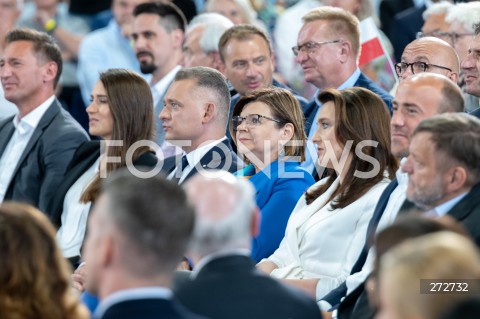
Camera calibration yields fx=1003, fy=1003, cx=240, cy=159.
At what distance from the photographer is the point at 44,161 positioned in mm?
5891

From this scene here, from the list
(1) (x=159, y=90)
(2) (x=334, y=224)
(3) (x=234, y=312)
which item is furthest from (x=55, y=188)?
(3) (x=234, y=312)

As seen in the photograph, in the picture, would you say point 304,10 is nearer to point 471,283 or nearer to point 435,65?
point 435,65

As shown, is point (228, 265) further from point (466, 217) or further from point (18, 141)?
point (18, 141)

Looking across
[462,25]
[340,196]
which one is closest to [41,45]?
[462,25]

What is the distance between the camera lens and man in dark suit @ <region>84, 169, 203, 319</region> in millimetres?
2541

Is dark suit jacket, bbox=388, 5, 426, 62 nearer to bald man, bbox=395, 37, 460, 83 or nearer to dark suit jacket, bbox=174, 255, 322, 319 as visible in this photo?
bald man, bbox=395, 37, 460, 83

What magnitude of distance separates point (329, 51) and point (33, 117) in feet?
6.15

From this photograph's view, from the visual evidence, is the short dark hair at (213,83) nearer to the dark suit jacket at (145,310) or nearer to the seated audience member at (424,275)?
the dark suit jacket at (145,310)

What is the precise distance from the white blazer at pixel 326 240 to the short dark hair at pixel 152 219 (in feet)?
5.42

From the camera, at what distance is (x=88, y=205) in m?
5.41

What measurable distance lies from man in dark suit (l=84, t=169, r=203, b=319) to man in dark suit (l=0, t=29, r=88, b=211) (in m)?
3.17

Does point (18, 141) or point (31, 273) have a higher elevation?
point (31, 273)

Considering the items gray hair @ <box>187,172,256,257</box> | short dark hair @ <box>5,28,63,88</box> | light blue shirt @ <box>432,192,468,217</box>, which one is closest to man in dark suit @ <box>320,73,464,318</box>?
light blue shirt @ <box>432,192,468,217</box>

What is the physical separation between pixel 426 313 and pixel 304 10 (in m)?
6.03
